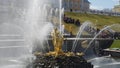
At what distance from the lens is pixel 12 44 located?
1344 inches

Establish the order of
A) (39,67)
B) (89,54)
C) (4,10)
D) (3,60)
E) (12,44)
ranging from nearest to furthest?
(39,67) < (3,60) < (12,44) < (89,54) < (4,10)

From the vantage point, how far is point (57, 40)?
80.9ft

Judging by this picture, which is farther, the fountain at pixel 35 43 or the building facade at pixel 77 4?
the building facade at pixel 77 4

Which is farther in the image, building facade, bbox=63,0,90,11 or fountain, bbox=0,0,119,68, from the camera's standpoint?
building facade, bbox=63,0,90,11

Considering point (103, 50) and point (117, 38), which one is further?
point (117, 38)

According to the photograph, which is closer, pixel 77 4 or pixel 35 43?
pixel 35 43

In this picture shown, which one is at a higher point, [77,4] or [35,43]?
[77,4]

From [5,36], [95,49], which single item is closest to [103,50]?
[95,49]

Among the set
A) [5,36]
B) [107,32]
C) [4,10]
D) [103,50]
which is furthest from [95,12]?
[5,36]

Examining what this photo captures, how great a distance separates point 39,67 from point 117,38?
1102 inches

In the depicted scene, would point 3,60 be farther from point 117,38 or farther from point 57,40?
point 117,38

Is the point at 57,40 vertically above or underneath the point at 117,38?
above

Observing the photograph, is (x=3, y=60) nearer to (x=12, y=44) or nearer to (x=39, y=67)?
(x=12, y=44)

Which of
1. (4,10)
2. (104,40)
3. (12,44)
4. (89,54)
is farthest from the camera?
(4,10)
